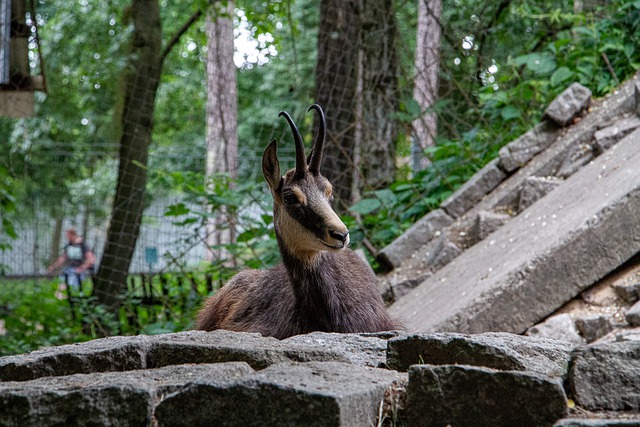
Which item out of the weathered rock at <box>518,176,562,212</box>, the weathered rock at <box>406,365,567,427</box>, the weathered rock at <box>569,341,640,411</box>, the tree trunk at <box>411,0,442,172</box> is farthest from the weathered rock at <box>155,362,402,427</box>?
the tree trunk at <box>411,0,442,172</box>

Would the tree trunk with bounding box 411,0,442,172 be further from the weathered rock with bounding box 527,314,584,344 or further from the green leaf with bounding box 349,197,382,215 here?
the weathered rock with bounding box 527,314,584,344

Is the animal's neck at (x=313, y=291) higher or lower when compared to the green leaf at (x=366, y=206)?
lower

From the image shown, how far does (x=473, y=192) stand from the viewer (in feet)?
26.8

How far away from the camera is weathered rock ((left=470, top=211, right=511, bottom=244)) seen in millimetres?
7285

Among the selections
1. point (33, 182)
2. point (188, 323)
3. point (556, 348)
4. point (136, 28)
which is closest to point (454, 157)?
point (188, 323)

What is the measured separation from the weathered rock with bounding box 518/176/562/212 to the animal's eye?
8.65ft

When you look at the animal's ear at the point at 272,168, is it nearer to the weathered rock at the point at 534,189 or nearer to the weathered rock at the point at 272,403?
the weathered rock at the point at 534,189

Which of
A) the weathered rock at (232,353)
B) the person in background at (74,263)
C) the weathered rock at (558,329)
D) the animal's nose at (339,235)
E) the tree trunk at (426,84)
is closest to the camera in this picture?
the weathered rock at (232,353)

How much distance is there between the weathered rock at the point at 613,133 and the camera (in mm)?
7121

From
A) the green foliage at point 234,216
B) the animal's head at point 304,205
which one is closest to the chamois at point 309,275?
the animal's head at point 304,205

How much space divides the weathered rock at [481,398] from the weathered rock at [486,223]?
16.4 feet

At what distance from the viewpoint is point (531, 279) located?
213 inches

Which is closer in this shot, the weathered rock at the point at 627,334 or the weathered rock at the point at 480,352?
the weathered rock at the point at 480,352

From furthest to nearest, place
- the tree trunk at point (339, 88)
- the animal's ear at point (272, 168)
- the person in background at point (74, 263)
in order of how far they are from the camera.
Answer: the person in background at point (74, 263) < the tree trunk at point (339, 88) < the animal's ear at point (272, 168)
